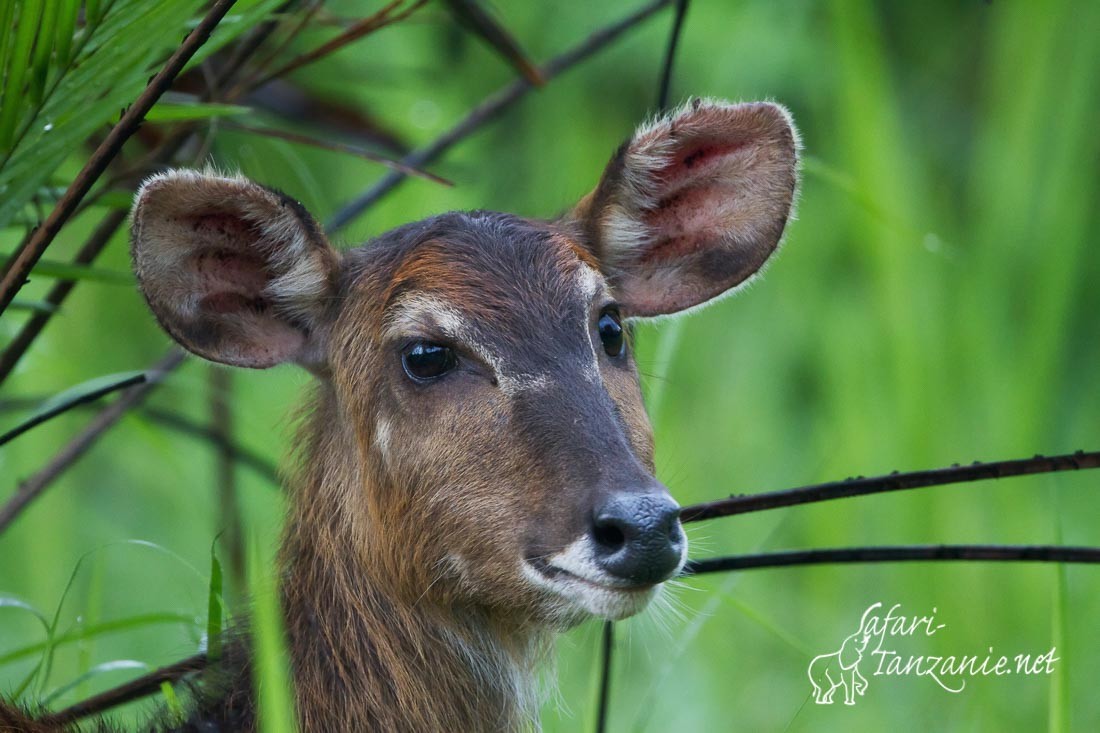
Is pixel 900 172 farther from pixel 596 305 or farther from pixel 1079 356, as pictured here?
pixel 596 305

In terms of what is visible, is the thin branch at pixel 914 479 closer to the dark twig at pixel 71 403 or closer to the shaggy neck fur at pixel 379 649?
the shaggy neck fur at pixel 379 649

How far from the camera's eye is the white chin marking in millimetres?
2641

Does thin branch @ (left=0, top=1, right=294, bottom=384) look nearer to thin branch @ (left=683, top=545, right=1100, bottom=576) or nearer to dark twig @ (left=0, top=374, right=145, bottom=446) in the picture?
dark twig @ (left=0, top=374, right=145, bottom=446)

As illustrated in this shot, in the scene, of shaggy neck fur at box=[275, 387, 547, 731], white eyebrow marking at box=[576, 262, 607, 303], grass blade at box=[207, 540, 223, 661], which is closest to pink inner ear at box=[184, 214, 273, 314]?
shaggy neck fur at box=[275, 387, 547, 731]

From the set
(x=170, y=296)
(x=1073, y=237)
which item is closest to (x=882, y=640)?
(x=1073, y=237)

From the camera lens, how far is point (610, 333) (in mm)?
3277

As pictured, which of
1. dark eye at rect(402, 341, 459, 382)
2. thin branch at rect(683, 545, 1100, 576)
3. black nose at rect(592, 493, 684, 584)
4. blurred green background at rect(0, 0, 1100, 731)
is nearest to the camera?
black nose at rect(592, 493, 684, 584)

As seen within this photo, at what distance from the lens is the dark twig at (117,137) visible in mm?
2381

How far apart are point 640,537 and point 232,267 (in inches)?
51.2

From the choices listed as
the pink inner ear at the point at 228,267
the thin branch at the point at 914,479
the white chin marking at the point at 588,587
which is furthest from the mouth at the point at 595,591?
the pink inner ear at the point at 228,267

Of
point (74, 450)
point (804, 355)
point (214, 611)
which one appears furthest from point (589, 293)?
point (804, 355)

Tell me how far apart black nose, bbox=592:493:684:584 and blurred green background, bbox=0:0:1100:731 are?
3.23 ft

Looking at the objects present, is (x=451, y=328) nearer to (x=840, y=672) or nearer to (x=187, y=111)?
(x=187, y=111)

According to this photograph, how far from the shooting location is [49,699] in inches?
121
